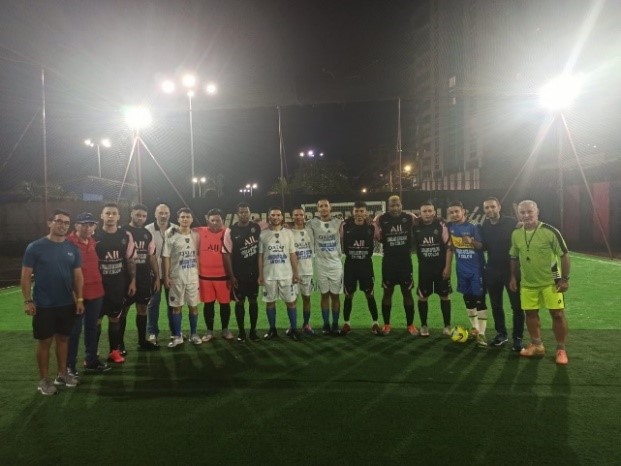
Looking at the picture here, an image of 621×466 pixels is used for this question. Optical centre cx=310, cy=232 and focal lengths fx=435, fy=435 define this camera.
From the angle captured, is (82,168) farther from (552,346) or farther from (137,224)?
(552,346)

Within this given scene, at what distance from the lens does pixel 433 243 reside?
244 inches

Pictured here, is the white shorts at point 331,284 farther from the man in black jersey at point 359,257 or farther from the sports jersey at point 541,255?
the sports jersey at point 541,255

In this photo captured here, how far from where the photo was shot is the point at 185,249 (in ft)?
20.3

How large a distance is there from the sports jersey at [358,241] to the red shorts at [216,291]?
1.85 metres

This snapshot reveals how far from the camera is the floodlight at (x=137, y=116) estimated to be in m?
12.0

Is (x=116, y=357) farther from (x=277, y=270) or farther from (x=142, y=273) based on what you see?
(x=277, y=270)

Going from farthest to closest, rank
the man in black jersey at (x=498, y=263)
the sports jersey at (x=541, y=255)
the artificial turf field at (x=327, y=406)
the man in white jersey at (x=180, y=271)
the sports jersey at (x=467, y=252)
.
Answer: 1. the man in white jersey at (x=180, y=271)
2. the sports jersey at (x=467, y=252)
3. the man in black jersey at (x=498, y=263)
4. the sports jersey at (x=541, y=255)
5. the artificial turf field at (x=327, y=406)

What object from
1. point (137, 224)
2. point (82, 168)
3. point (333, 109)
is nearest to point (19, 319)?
point (137, 224)

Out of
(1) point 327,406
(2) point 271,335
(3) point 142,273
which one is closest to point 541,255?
(1) point 327,406

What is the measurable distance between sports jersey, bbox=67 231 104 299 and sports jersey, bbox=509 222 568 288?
16.5 feet

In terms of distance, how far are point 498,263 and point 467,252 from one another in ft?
1.37

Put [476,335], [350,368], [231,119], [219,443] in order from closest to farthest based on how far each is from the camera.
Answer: [219,443] → [350,368] → [476,335] → [231,119]

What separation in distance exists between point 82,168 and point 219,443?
84.4 ft

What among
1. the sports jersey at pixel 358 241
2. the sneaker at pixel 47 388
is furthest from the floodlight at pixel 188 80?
the sneaker at pixel 47 388
